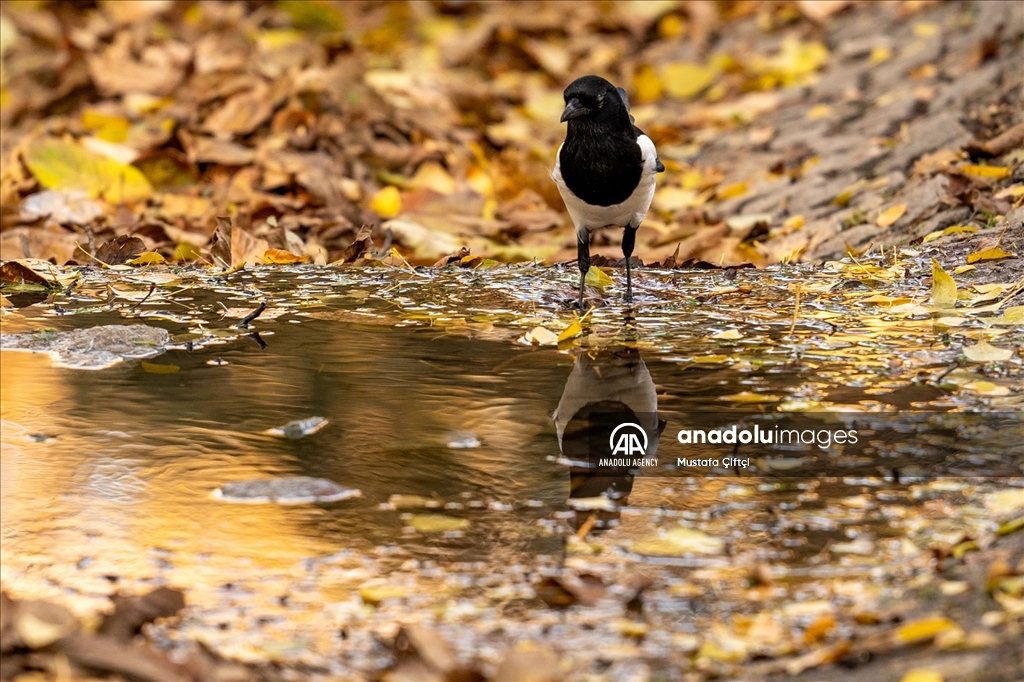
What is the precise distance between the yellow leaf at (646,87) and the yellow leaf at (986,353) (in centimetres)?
579

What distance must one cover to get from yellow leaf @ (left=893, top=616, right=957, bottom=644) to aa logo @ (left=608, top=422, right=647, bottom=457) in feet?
2.96

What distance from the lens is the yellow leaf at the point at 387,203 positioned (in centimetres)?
583

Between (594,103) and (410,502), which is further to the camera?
(594,103)

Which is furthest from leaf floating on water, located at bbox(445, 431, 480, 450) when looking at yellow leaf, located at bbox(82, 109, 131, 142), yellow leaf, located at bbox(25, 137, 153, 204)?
yellow leaf, located at bbox(82, 109, 131, 142)

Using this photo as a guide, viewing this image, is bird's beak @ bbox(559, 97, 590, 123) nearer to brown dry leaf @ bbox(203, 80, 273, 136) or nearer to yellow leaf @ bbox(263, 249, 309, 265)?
yellow leaf @ bbox(263, 249, 309, 265)

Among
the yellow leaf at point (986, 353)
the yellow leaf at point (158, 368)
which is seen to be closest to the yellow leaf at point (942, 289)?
the yellow leaf at point (986, 353)

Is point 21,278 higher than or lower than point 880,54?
lower

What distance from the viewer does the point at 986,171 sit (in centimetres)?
471

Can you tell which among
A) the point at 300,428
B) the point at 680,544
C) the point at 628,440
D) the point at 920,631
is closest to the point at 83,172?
the point at 300,428

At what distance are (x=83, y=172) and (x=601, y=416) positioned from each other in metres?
3.84

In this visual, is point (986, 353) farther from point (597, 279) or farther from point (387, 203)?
point (387, 203)

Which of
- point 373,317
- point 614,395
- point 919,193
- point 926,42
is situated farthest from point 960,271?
point 926,42

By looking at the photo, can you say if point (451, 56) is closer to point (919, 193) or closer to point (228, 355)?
point (919, 193)

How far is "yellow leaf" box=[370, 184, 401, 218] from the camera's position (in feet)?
19.1
